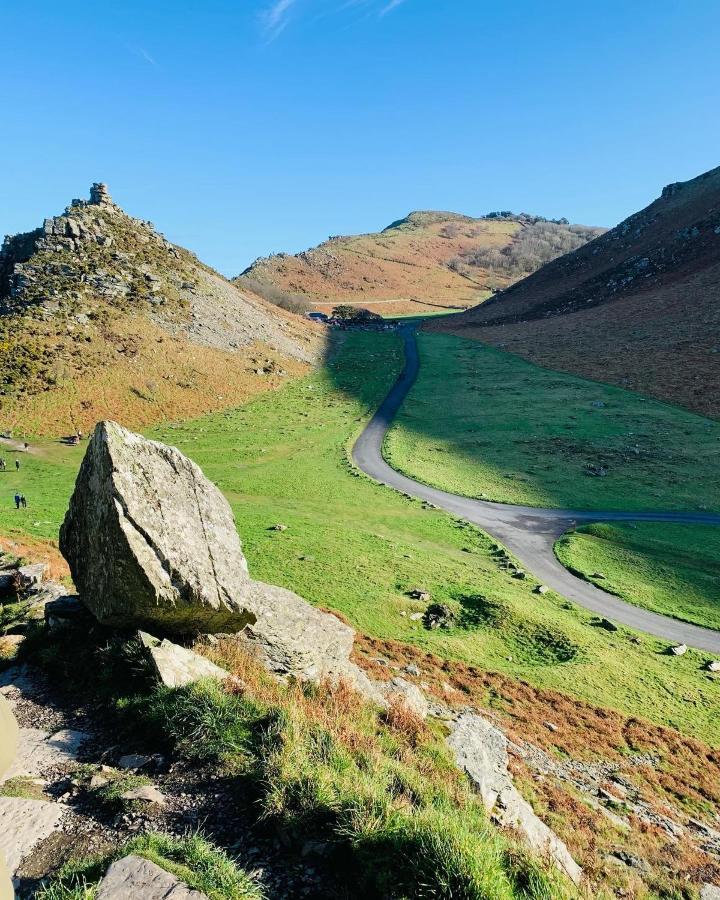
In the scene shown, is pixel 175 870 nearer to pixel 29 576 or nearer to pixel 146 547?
pixel 146 547

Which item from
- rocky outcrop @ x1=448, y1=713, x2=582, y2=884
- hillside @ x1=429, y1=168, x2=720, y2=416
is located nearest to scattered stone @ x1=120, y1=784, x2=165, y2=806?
rocky outcrop @ x1=448, y1=713, x2=582, y2=884

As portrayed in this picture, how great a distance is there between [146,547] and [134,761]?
454 cm

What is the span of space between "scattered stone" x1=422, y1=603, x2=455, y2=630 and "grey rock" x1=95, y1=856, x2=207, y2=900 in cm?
1907

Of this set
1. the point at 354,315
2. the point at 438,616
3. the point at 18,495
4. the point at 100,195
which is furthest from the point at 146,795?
the point at 354,315

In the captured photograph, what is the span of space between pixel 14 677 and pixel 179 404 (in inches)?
2169

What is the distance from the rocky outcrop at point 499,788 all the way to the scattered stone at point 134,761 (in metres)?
6.44

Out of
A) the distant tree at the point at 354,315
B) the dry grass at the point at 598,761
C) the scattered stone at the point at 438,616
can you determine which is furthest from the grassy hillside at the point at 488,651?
the distant tree at the point at 354,315

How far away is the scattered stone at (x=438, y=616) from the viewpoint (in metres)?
24.6

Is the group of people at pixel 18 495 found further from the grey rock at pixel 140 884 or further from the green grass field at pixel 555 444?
the grey rock at pixel 140 884

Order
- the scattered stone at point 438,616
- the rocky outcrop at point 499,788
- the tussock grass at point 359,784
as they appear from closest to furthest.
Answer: the tussock grass at point 359,784, the rocky outcrop at point 499,788, the scattered stone at point 438,616

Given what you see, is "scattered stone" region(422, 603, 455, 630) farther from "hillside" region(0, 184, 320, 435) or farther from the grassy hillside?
"hillside" region(0, 184, 320, 435)

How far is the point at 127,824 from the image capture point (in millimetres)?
7680

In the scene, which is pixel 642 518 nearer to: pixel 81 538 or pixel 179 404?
pixel 81 538

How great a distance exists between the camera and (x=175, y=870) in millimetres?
6531
